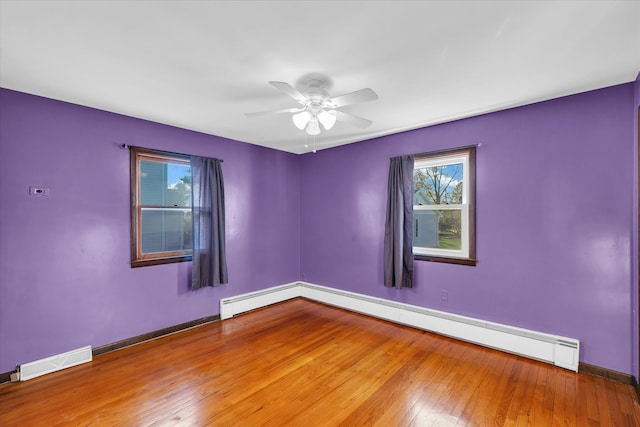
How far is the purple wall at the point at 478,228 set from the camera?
2.51 meters

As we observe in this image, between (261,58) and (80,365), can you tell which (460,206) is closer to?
(261,58)

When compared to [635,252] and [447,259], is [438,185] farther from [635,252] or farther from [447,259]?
[635,252]

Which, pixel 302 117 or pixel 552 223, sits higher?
pixel 302 117

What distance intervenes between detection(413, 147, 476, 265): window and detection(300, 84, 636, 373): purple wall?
116mm

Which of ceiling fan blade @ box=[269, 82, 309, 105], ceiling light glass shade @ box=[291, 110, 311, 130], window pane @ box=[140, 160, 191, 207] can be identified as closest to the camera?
ceiling fan blade @ box=[269, 82, 309, 105]

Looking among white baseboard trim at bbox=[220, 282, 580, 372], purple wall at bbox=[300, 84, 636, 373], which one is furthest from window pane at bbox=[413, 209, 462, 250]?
white baseboard trim at bbox=[220, 282, 580, 372]

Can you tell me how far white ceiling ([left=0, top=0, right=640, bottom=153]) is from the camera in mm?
1594

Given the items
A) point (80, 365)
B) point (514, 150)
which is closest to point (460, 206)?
point (514, 150)

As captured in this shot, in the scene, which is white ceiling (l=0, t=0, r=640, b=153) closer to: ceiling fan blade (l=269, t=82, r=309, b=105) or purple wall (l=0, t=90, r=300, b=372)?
ceiling fan blade (l=269, t=82, r=309, b=105)

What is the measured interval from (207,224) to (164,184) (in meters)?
0.74

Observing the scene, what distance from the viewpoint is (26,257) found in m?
2.61

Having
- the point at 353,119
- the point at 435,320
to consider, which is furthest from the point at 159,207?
the point at 435,320

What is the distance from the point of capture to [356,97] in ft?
7.08

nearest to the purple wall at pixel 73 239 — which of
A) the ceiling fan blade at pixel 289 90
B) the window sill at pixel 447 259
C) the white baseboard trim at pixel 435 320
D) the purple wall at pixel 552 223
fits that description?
the white baseboard trim at pixel 435 320
